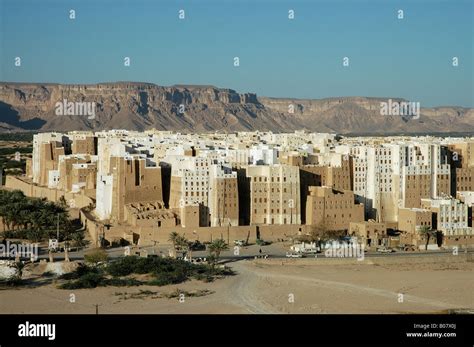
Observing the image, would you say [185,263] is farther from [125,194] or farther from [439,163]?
[439,163]

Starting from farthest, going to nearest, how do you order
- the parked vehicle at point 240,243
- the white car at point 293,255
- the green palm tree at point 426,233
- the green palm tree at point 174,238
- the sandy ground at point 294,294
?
the green palm tree at point 426,233 → the parked vehicle at point 240,243 → the green palm tree at point 174,238 → the white car at point 293,255 → the sandy ground at point 294,294

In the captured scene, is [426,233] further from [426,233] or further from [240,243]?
[240,243]

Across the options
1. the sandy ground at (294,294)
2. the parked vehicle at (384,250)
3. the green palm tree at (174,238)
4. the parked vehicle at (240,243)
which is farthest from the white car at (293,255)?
the green palm tree at (174,238)

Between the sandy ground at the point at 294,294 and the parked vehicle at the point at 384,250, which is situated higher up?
the parked vehicle at the point at 384,250

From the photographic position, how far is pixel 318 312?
4312 centimetres

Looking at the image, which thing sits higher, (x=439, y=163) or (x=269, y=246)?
(x=439, y=163)

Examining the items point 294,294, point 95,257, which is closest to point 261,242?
point 95,257

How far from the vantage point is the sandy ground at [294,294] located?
142 feet

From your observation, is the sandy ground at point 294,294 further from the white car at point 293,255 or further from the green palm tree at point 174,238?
the green palm tree at point 174,238

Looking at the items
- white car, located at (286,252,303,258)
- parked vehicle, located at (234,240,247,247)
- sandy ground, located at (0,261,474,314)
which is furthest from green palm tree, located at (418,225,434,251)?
parked vehicle, located at (234,240,247,247)

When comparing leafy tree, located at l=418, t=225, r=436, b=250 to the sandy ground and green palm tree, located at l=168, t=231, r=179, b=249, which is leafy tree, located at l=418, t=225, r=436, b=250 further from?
green palm tree, located at l=168, t=231, r=179, b=249

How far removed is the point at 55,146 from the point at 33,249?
33877mm

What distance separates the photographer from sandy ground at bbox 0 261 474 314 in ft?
142
